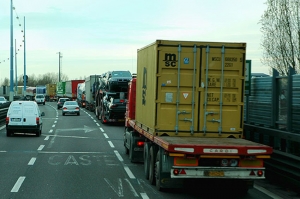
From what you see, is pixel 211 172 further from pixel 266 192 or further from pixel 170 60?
pixel 170 60

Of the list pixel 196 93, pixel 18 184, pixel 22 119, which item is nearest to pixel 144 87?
pixel 196 93

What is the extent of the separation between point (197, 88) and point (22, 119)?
1573 centimetres

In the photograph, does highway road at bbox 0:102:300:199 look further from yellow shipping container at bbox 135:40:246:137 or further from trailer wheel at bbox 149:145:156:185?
yellow shipping container at bbox 135:40:246:137

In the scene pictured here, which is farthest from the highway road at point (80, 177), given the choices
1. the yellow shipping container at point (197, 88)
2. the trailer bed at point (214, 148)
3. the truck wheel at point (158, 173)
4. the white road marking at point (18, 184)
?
the yellow shipping container at point (197, 88)

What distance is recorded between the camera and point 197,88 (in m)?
11.5

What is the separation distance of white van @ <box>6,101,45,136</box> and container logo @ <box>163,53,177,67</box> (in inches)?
608

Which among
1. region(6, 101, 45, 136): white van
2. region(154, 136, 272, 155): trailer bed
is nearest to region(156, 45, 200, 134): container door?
region(154, 136, 272, 155): trailer bed

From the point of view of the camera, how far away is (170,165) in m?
10.6

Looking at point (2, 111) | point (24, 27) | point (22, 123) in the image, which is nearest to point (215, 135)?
point (22, 123)

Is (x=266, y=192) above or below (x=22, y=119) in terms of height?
below

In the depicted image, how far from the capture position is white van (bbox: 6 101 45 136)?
25.6 metres

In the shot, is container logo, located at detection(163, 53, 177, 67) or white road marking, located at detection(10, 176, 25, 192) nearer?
white road marking, located at detection(10, 176, 25, 192)

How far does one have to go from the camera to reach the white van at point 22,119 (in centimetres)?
2561

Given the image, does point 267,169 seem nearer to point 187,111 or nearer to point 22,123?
point 187,111
